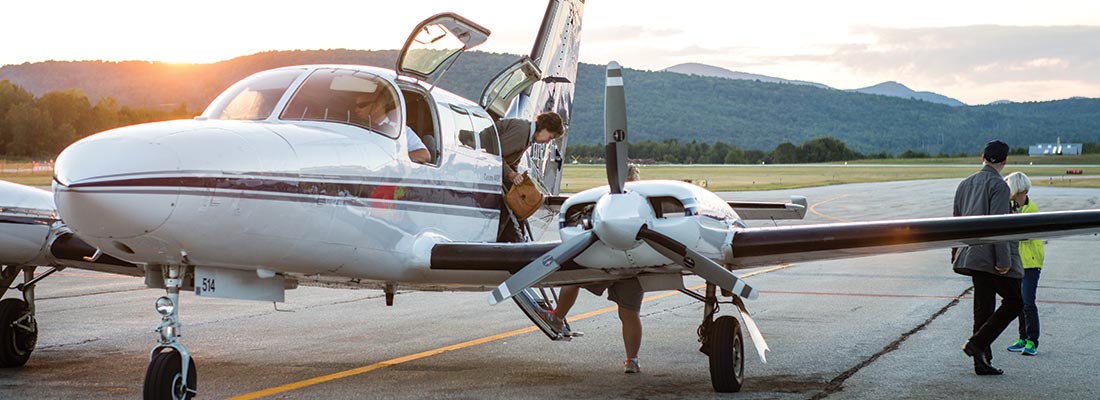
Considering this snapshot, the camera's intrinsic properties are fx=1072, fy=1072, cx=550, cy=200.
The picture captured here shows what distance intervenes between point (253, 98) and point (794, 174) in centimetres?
8667

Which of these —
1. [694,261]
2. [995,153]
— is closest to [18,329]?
[694,261]

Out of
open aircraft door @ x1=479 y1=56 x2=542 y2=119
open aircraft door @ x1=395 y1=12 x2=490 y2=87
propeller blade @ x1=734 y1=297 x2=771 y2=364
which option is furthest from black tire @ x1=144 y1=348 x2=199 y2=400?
open aircraft door @ x1=479 y1=56 x2=542 y2=119

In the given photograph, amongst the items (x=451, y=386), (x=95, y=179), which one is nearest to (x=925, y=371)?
(x=451, y=386)

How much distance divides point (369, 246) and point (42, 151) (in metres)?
68.1

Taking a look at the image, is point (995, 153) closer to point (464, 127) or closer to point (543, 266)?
point (543, 266)

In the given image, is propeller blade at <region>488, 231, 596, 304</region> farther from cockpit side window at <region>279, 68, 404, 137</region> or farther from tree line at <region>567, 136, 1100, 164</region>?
tree line at <region>567, 136, 1100, 164</region>

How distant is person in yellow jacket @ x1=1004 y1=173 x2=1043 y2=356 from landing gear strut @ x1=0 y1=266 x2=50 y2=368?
8.74 m

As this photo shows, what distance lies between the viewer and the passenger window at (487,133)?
9336mm

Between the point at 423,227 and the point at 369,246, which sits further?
the point at 423,227

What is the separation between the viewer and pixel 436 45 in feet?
28.6

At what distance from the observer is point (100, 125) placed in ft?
261

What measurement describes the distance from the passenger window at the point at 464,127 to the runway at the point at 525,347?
1934mm

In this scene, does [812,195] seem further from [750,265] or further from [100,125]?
[100,125]

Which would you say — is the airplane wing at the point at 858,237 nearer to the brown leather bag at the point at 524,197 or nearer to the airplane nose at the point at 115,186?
the brown leather bag at the point at 524,197
